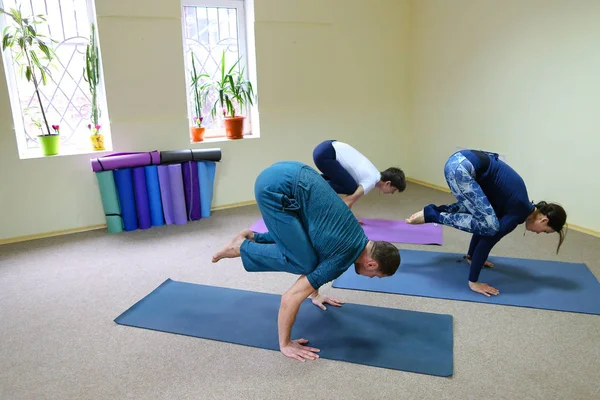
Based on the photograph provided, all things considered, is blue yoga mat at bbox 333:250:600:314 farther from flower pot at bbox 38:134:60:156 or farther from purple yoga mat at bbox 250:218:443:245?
flower pot at bbox 38:134:60:156

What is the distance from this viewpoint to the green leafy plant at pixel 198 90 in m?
4.61

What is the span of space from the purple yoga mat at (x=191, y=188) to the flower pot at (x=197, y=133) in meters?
0.49

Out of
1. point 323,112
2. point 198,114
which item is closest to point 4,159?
point 198,114

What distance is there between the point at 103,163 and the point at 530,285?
3.42 metres

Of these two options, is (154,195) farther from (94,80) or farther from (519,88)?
(519,88)

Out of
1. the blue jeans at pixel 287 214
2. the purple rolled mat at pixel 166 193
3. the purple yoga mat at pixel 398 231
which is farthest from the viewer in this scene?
the purple rolled mat at pixel 166 193

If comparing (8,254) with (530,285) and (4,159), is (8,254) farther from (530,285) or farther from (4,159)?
(530,285)

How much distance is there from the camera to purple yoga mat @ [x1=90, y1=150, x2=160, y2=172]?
3908 mm

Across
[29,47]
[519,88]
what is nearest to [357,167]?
[519,88]

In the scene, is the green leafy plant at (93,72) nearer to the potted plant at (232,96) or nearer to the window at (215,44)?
the window at (215,44)

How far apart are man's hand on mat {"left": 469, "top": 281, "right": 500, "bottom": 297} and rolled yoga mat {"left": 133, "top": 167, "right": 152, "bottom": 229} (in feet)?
9.25

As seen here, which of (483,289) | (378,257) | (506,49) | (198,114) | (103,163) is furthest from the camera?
(198,114)

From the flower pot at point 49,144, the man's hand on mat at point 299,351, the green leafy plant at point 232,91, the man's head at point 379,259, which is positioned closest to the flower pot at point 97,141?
the flower pot at point 49,144

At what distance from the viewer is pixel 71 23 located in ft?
13.4
